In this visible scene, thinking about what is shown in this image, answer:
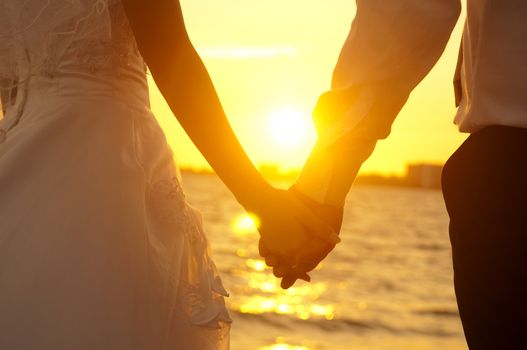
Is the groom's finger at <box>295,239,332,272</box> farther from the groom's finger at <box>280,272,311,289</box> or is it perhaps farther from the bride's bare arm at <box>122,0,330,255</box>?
the bride's bare arm at <box>122,0,330,255</box>

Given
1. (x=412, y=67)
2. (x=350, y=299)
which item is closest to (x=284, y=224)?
(x=412, y=67)

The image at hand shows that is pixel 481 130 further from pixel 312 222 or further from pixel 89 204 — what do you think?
pixel 89 204

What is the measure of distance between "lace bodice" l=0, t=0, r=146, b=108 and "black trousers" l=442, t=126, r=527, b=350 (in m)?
0.93

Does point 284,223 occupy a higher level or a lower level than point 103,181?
lower

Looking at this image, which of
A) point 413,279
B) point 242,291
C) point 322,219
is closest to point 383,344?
point 242,291

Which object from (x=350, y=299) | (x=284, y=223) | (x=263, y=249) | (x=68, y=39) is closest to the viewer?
(x=68, y=39)

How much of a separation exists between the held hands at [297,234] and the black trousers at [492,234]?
2.25 ft

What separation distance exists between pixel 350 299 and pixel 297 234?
16455 mm

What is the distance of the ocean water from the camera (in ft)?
47.1

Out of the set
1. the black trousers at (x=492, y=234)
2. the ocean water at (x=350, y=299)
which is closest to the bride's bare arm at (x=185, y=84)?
the black trousers at (x=492, y=234)

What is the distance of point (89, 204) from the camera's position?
7.01 feet

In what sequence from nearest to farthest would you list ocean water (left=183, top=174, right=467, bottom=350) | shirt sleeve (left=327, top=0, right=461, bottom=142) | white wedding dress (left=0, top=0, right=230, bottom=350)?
1. white wedding dress (left=0, top=0, right=230, bottom=350)
2. shirt sleeve (left=327, top=0, right=461, bottom=142)
3. ocean water (left=183, top=174, right=467, bottom=350)

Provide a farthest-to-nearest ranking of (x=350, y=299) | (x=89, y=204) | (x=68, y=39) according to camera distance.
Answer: (x=350, y=299) → (x=68, y=39) → (x=89, y=204)

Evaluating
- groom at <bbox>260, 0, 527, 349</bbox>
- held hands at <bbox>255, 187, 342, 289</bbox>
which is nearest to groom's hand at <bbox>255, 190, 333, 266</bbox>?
held hands at <bbox>255, 187, 342, 289</bbox>
